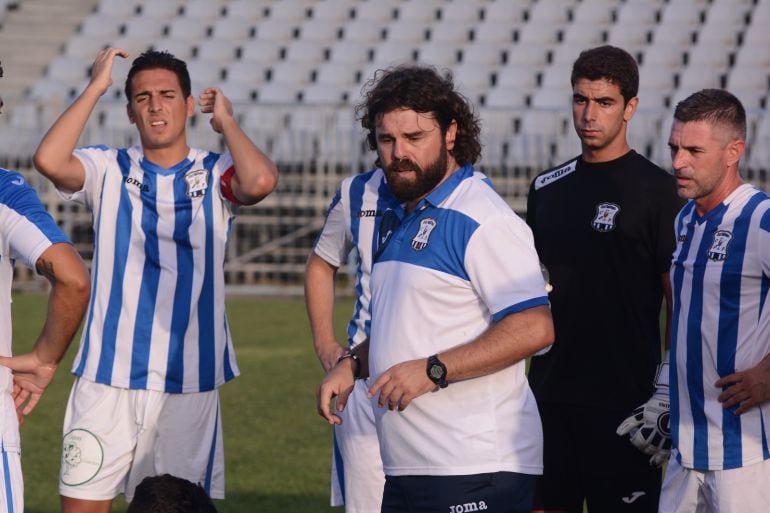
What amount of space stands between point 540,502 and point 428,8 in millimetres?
16114

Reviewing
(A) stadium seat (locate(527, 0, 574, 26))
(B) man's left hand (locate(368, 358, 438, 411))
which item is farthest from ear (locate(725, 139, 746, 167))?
(A) stadium seat (locate(527, 0, 574, 26))

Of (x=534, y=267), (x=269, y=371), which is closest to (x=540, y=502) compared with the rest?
(x=534, y=267)

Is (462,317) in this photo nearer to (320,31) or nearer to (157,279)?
(157,279)

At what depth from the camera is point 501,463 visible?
3.67 meters

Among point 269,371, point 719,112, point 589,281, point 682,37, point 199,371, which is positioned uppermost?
point 682,37

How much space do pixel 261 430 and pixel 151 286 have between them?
3753 mm

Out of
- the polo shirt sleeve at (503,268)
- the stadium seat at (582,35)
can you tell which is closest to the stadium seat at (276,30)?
the stadium seat at (582,35)

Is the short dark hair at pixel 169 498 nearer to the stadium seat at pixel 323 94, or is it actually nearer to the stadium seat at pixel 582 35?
the stadium seat at pixel 323 94

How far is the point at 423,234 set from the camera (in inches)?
148

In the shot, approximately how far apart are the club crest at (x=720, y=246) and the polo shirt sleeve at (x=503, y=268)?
923 mm

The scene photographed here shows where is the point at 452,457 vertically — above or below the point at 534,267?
below

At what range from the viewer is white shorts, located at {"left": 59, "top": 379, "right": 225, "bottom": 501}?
5.22m

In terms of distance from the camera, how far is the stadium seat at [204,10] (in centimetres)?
2086

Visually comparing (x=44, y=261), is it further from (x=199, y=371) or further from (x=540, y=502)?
(x=540, y=502)
